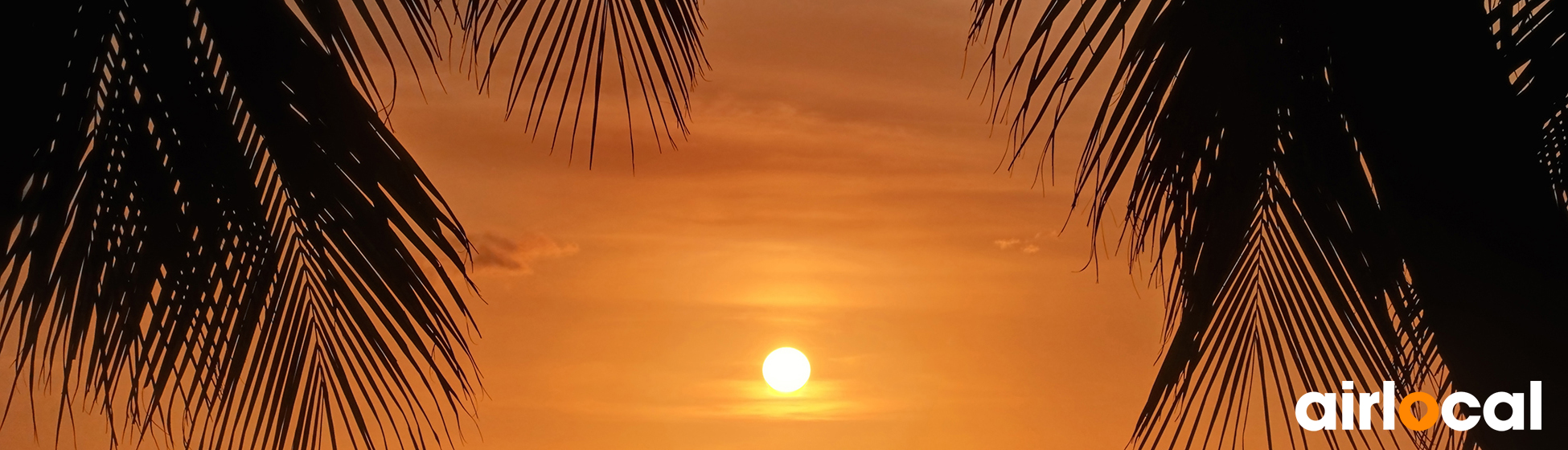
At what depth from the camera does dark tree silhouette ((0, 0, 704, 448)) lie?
1.64 metres

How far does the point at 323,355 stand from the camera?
5.88 feet

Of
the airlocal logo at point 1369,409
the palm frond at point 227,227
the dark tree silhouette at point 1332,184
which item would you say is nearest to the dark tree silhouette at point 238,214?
the palm frond at point 227,227

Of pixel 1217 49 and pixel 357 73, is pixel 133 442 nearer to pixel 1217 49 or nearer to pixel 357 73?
pixel 357 73

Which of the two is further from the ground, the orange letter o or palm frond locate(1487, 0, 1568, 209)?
palm frond locate(1487, 0, 1568, 209)

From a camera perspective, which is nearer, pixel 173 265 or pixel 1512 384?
pixel 1512 384

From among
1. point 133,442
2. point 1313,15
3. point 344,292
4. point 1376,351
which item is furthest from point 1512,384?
point 133,442

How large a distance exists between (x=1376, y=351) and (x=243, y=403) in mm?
1695

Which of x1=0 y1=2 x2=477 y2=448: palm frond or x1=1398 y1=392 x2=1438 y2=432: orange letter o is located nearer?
x1=0 y1=2 x2=477 y2=448: palm frond

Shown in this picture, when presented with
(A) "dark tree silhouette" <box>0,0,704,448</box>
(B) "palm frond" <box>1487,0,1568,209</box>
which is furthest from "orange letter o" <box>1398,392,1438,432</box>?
(A) "dark tree silhouette" <box>0,0,704,448</box>

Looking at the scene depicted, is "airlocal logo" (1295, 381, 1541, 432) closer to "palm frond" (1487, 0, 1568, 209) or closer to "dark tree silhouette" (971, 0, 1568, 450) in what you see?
"dark tree silhouette" (971, 0, 1568, 450)

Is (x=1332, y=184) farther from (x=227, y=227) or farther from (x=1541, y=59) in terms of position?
(x=227, y=227)

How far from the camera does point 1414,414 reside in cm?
203

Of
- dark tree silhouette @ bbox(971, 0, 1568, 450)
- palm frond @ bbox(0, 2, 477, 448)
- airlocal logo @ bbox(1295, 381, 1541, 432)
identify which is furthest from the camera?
airlocal logo @ bbox(1295, 381, 1541, 432)

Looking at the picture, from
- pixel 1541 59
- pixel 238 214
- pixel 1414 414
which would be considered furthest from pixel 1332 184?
pixel 238 214
